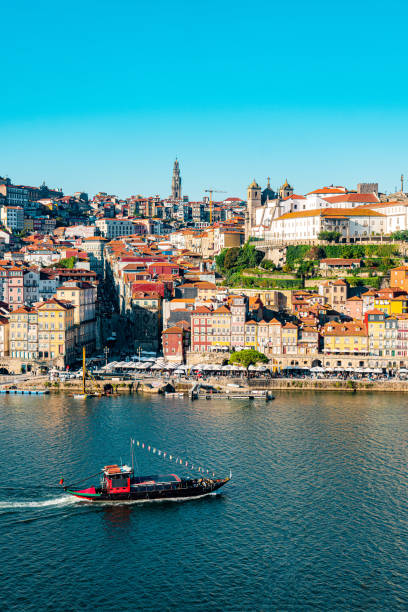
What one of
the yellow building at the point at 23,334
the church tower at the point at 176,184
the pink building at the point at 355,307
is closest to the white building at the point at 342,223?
the pink building at the point at 355,307

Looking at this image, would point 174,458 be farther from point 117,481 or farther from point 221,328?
point 221,328

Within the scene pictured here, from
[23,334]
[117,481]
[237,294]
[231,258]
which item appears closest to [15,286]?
[23,334]

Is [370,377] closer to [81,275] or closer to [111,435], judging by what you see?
[111,435]

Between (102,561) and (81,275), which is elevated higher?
(81,275)

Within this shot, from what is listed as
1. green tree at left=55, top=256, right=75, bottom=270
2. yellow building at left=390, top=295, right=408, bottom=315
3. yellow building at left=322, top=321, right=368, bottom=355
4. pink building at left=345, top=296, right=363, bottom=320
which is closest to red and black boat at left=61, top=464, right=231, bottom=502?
yellow building at left=322, top=321, right=368, bottom=355

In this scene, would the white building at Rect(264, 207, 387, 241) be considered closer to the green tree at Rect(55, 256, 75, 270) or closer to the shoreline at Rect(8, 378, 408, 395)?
the green tree at Rect(55, 256, 75, 270)

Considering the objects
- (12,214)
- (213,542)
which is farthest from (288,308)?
(12,214)
